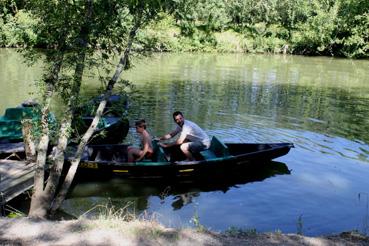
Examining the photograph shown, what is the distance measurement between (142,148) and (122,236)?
498cm

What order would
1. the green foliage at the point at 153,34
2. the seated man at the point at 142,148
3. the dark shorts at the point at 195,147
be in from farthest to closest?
the dark shorts at the point at 195,147 < the seated man at the point at 142,148 < the green foliage at the point at 153,34

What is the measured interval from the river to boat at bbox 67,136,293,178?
322 mm

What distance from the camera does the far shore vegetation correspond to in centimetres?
4238

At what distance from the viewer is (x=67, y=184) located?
297 inches

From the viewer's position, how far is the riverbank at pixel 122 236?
5.46 meters

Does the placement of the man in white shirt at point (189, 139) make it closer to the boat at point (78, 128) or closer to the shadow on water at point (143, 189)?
the shadow on water at point (143, 189)

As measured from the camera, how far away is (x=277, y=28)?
153ft

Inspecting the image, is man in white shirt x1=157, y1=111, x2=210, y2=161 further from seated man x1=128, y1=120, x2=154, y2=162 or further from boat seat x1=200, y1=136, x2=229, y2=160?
seated man x1=128, y1=120, x2=154, y2=162

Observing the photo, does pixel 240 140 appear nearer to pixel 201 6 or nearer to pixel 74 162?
pixel 74 162

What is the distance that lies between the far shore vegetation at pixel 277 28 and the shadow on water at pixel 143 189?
96.7 feet

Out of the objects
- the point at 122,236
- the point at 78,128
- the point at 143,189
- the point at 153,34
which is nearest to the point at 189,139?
the point at 143,189

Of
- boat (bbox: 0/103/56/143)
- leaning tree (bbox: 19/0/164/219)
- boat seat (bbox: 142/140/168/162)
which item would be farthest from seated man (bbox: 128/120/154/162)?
leaning tree (bbox: 19/0/164/219)

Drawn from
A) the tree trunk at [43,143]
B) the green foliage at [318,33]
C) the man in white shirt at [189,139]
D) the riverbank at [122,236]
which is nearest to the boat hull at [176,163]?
the man in white shirt at [189,139]

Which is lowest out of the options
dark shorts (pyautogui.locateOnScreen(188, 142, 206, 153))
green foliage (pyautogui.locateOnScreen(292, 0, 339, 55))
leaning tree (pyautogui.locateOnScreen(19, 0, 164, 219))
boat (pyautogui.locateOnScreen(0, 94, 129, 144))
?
dark shorts (pyautogui.locateOnScreen(188, 142, 206, 153))
